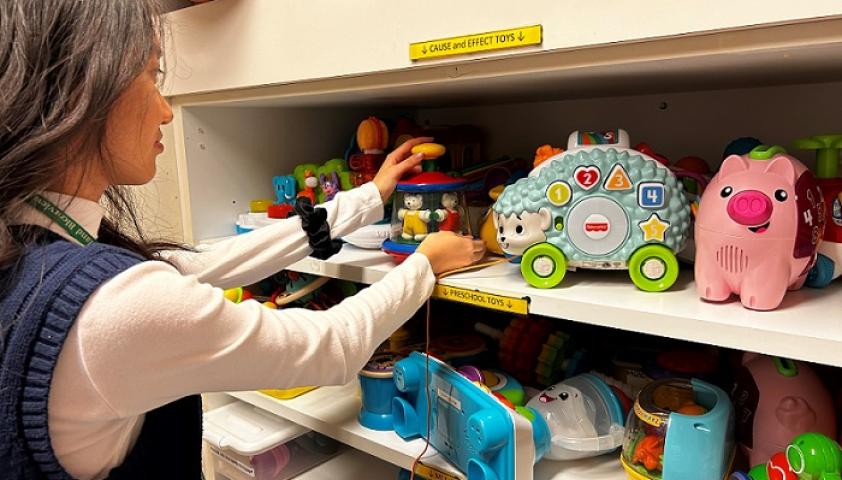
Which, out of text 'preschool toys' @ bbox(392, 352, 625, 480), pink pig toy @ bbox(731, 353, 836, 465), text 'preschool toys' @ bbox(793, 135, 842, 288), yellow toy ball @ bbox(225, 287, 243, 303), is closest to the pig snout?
text 'preschool toys' @ bbox(793, 135, 842, 288)

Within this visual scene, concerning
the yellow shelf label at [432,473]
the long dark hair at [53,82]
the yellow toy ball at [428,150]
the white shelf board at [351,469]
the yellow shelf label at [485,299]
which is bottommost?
the white shelf board at [351,469]

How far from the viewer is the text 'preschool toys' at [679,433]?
667mm

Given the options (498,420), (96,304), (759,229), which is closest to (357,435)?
(498,420)

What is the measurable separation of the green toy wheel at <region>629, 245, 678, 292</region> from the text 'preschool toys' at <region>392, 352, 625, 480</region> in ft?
0.64

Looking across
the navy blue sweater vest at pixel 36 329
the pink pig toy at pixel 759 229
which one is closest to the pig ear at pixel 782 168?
the pink pig toy at pixel 759 229

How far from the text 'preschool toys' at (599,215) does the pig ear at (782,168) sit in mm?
101

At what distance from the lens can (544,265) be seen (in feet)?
2.41

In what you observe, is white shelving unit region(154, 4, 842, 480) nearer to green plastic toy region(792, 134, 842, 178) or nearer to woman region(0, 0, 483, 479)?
green plastic toy region(792, 134, 842, 178)

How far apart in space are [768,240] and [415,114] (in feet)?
2.85

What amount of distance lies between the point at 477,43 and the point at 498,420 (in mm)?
412

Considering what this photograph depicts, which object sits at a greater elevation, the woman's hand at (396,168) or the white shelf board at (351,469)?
the woman's hand at (396,168)

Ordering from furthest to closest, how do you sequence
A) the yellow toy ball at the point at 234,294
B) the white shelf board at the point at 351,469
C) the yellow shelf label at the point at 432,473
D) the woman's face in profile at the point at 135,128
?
the white shelf board at the point at 351,469, the yellow toy ball at the point at 234,294, the yellow shelf label at the point at 432,473, the woman's face in profile at the point at 135,128

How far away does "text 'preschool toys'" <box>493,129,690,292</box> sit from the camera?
691 mm

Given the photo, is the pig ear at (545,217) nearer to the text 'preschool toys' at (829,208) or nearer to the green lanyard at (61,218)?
the text 'preschool toys' at (829,208)
